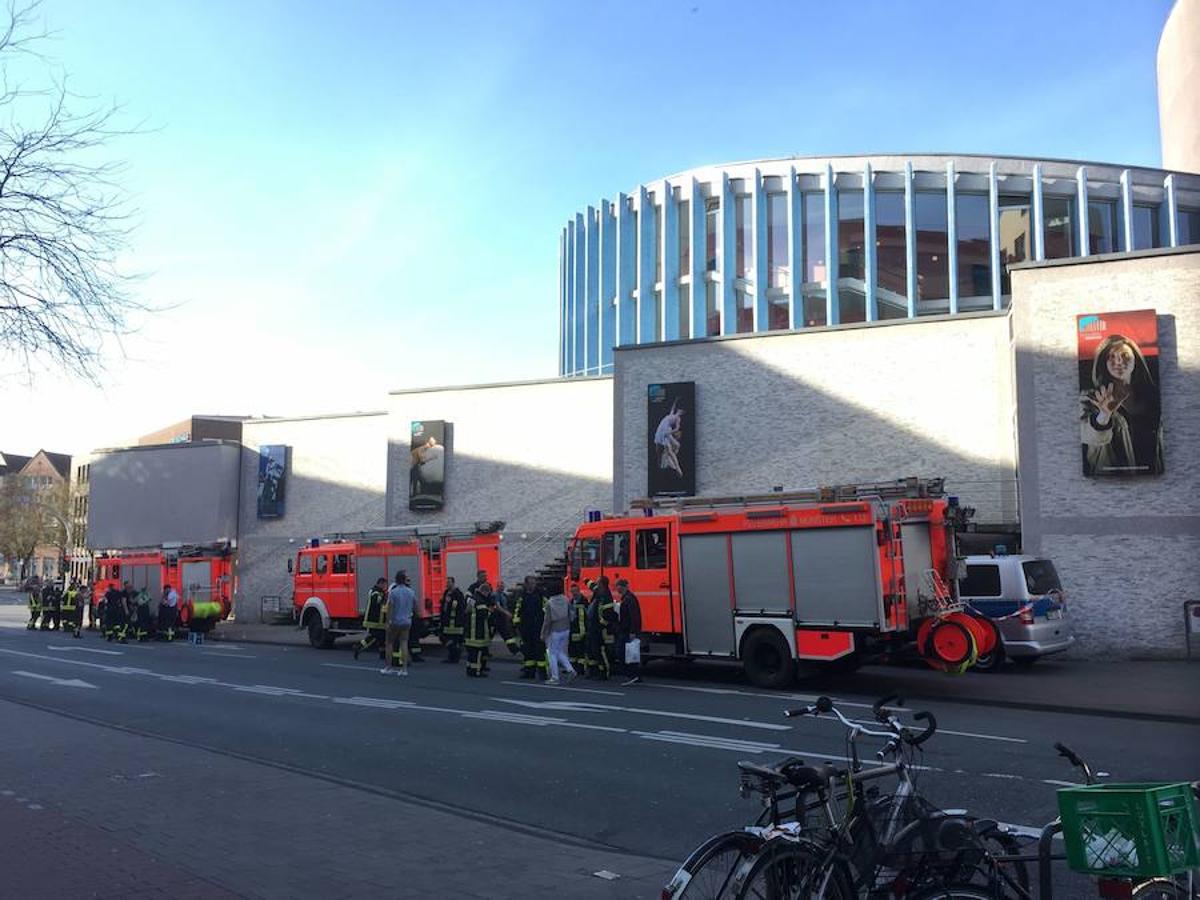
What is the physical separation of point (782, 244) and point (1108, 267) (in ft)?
83.4

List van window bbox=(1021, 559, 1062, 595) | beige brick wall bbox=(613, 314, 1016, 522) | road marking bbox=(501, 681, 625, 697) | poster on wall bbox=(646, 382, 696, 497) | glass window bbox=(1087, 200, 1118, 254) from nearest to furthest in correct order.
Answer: road marking bbox=(501, 681, 625, 697), van window bbox=(1021, 559, 1062, 595), beige brick wall bbox=(613, 314, 1016, 522), poster on wall bbox=(646, 382, 696, 497), glass window bbox=(1087, 200, 1118, 254)

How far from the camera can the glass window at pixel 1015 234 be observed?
42.8 m

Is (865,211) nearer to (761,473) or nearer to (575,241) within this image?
(575,241)

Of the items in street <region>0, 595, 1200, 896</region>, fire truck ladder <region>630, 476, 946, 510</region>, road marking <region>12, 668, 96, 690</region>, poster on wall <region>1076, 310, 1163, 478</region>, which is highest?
poster on wall <region>1076, 310, 1163, 478</region>

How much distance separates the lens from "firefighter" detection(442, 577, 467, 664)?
2133 cm

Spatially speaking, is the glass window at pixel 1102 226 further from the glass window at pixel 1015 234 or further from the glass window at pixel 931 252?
the glass window at pixel 931 252

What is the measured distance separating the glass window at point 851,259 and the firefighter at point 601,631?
96.9 ft

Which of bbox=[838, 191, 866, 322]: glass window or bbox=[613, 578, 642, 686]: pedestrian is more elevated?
bbox=[838, 191, 866, 322]: glass window

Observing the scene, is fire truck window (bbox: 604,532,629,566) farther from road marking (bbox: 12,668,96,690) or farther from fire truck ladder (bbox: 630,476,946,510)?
road marking (bbox: 12,668,96,690)

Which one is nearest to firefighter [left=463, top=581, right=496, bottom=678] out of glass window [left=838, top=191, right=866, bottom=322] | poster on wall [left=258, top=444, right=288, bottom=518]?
poster on wall [left=258, top=444, right=288, bottom=518]

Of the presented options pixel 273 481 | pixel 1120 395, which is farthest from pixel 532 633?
pixel 273 481

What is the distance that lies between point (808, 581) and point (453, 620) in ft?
27.9

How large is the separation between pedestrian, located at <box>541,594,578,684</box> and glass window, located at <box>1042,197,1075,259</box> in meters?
33.6

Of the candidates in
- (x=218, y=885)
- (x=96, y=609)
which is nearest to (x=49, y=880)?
(x=218, y=885)
